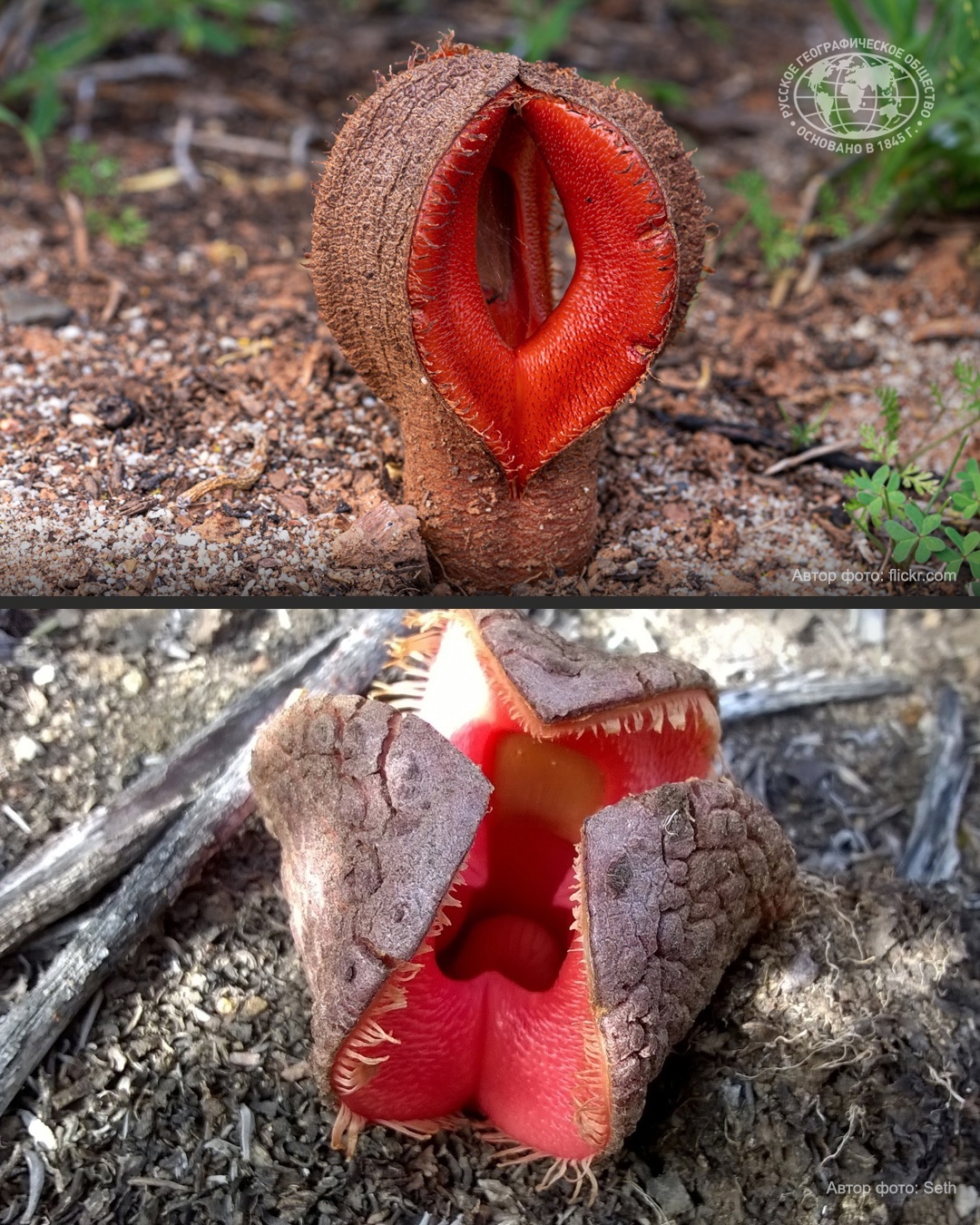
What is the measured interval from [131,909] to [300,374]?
87 centimetres

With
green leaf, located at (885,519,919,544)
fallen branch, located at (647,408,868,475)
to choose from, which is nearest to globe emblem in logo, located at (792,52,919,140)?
fallen branch, located at (647,408,868,475)

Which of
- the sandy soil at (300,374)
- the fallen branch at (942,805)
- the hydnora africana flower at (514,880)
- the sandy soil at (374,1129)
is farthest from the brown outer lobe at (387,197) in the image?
the fallen branch at (942,805)

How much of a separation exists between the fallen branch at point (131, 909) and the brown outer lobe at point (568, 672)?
16.0 inches

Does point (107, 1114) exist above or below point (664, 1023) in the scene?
below

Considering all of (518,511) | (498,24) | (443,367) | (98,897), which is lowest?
(98,897)

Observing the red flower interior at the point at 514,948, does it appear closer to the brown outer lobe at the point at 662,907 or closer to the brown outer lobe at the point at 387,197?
the brown outer lobe at the point at 662,907

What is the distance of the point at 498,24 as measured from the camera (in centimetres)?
301

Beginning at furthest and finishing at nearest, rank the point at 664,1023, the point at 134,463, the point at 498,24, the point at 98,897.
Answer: the point at 498,24, the point at 134,463, the point at 98,897, the point at 664,1023

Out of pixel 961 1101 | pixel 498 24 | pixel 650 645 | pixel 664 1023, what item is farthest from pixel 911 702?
pixel 498 24

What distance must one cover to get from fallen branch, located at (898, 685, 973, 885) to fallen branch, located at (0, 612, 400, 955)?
0.89m

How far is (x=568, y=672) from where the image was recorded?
140cm

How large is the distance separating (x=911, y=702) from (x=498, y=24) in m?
2.00

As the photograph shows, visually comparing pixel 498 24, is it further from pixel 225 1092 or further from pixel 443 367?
pixel 225 1092

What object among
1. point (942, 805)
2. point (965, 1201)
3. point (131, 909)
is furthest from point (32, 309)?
point (965, 1201)
